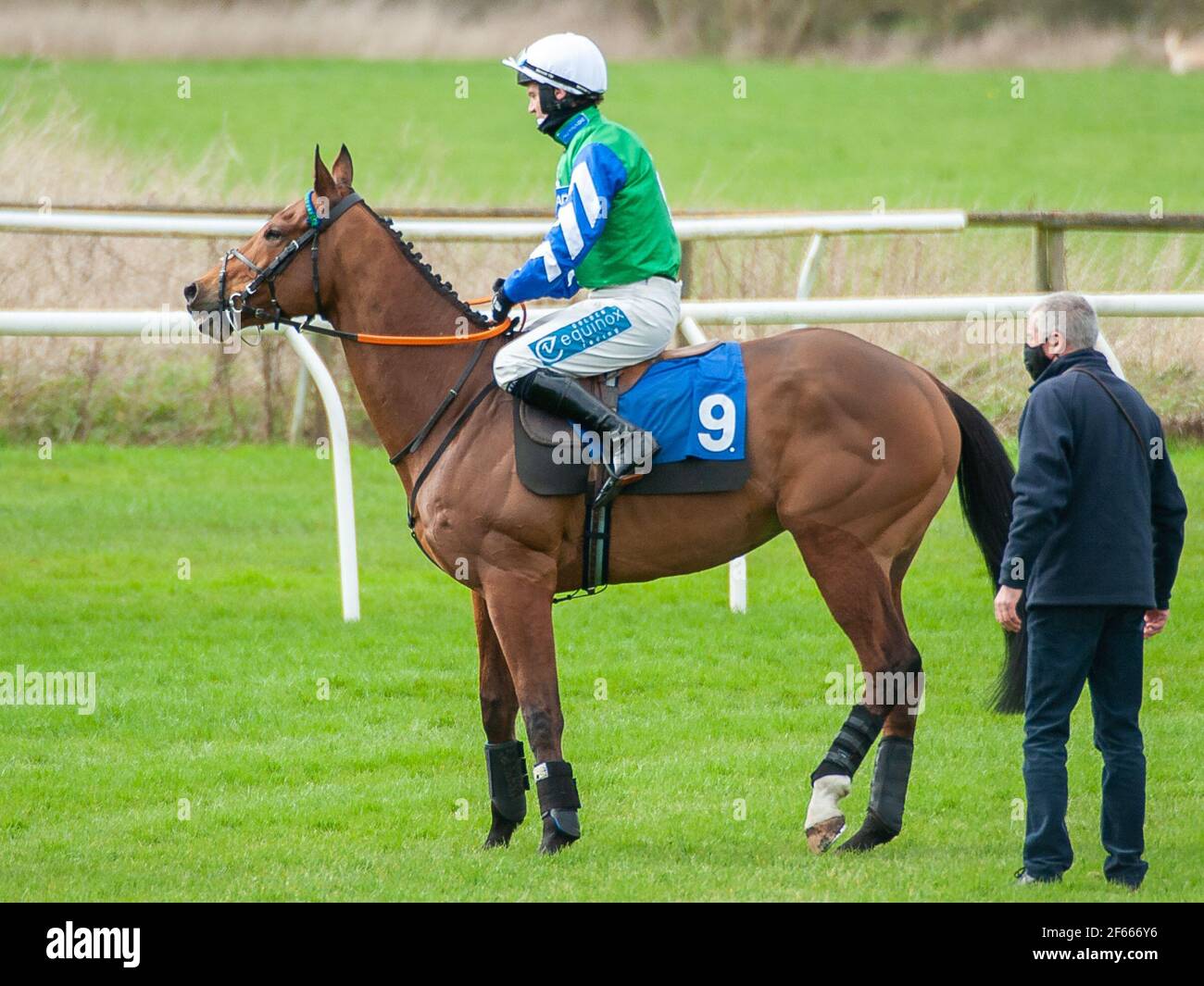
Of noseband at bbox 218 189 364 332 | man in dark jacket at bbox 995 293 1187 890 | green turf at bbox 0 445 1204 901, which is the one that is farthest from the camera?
noseband at bbox 218 189 364 332

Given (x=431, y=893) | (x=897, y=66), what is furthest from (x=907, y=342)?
(x=897, y=66)

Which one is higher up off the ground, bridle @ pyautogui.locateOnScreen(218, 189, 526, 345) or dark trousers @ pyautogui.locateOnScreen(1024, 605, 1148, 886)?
bridle @ pyautogui.locateOnScreen(218, 189, 526, 345)

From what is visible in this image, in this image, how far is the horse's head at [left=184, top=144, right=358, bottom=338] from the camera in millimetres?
5102

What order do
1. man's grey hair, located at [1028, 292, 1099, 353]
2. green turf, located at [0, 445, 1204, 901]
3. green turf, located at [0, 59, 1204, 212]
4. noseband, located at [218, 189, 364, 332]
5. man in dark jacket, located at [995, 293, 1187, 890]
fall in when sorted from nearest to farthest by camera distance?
man in dark jacket, located at [995, 293, 1187, 890] < man's grey hair, located at [1028, 292, 1099, 353] < green turf, located at [0, 445, 1204, 901] < noseband, located at [218, 189, 364, 332] < green turf, located at [0, 59, 1204, 212]

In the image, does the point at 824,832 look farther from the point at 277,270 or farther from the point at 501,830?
the point at 277,270

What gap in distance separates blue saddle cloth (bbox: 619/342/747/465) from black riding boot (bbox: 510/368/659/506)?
2.6 inches

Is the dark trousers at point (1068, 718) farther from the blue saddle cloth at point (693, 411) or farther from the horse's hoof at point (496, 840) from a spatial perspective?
the horse's hoof at point (496, 840)

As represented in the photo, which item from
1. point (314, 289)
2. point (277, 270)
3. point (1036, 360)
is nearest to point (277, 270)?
point (277, 270)

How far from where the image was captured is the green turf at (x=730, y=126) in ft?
65.4

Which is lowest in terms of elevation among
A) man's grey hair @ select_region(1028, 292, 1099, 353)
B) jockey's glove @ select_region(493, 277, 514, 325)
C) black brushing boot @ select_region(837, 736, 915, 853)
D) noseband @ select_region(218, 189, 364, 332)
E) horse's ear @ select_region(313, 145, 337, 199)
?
black brushing boot @ select_region(837, 736, 915, 853)

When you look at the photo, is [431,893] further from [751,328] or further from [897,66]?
[897,66]

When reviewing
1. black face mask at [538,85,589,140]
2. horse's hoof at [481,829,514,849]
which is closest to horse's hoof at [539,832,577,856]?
horse's hoof at [481,829,514,849]

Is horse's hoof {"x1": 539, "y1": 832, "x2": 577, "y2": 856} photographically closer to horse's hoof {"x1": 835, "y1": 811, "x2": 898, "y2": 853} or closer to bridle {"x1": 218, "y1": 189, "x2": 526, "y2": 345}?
horse's hoof {"x1": 835, "y1": 811, "x2": 898, "y2": 853}

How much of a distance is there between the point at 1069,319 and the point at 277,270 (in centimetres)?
243
